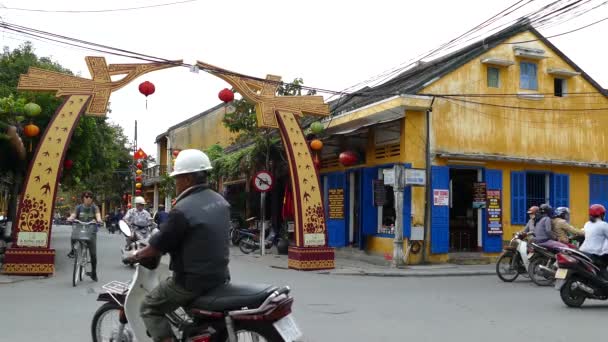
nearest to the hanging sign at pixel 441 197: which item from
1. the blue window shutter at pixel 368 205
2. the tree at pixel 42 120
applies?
the blue window shutter at pixel 368 205

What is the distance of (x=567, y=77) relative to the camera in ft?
57.8

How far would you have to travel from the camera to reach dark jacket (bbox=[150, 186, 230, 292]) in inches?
156

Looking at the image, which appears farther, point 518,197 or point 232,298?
point 518,197

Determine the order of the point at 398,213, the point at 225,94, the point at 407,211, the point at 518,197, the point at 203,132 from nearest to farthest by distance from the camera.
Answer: the point at 225,94
the point at 398,213
the point at 407,211
the point at 518,197
the point at 203,132

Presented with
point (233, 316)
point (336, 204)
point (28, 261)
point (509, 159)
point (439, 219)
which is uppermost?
point (509, 159)

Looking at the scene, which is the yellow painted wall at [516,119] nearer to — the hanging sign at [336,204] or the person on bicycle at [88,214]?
the hanging sign at [336,204]

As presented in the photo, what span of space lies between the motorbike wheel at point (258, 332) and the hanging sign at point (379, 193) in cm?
1231

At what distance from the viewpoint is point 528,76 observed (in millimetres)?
16984

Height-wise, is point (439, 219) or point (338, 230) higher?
point (439, 219)

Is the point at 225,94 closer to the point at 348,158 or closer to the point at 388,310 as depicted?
the point at 348,158

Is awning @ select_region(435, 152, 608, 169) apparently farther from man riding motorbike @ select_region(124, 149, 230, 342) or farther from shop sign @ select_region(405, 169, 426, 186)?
man riding motorbike @ select_region(124, 149, 230, 342)

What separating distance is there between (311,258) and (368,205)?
12.9 ft

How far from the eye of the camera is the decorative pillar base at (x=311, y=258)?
1374cm

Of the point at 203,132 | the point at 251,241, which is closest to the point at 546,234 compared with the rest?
the point at 251,241
